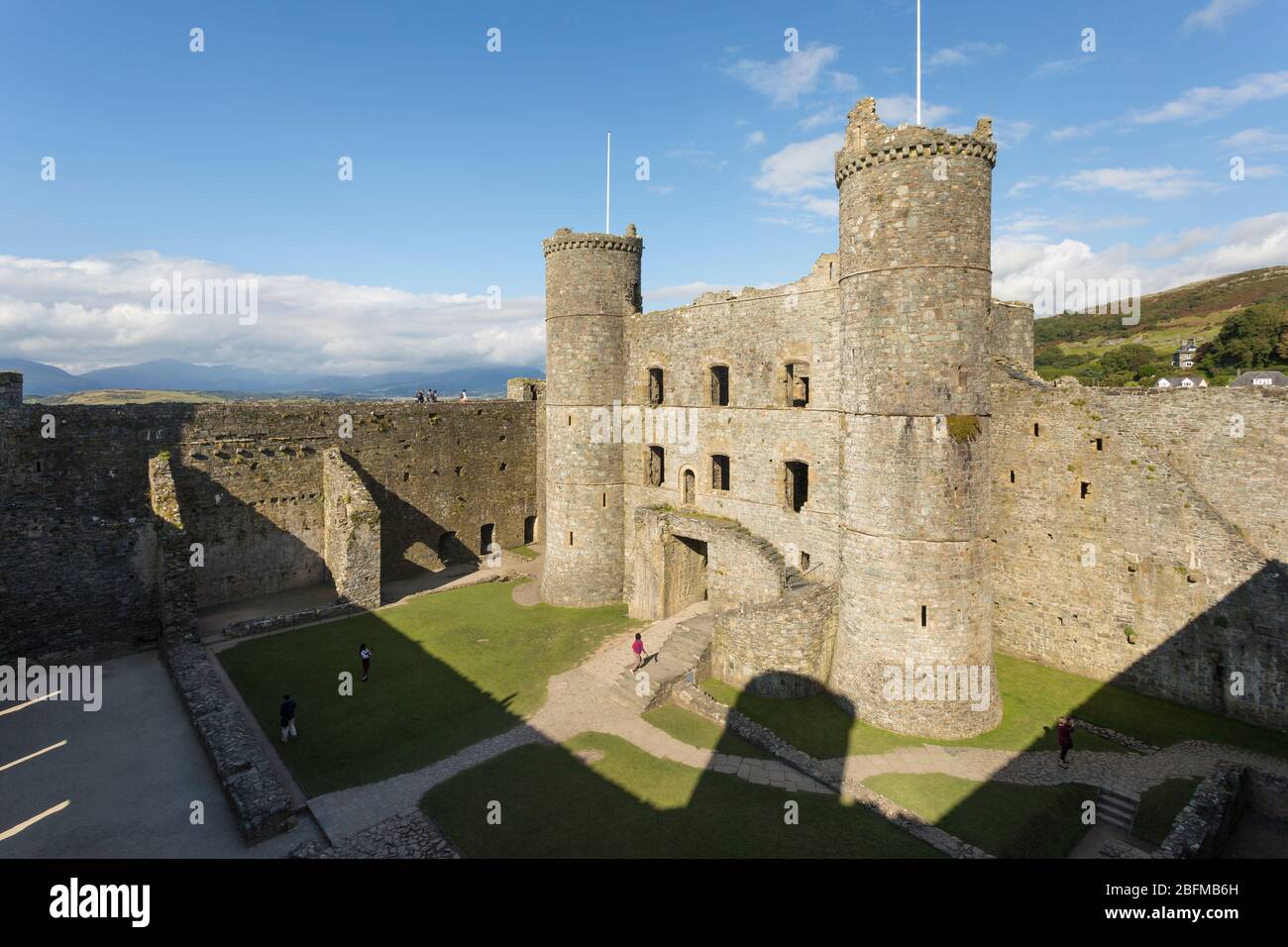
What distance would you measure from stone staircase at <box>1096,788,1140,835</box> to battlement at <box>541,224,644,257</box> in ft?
61.0

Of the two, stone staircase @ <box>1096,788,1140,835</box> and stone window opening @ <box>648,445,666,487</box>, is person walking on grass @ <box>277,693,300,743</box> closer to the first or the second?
stone window opening @ <box>648,445,666,487</box>

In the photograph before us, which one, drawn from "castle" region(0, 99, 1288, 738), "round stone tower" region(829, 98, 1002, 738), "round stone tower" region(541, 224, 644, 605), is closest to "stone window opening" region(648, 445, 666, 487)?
"castle" region(0, 99, 1288, 738)

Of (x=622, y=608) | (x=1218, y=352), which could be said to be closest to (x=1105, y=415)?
(x=622, y=608)

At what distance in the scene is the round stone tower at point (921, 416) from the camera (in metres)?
14.2

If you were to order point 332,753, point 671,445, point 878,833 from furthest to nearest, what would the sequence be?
point 671,445, point 332,753, point 878,833

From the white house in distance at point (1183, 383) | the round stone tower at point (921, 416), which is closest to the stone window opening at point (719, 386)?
the round stone tower at point (921, 416)

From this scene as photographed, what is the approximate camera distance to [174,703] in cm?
1555

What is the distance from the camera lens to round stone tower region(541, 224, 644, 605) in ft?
72.8

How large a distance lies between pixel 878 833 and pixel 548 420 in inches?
622

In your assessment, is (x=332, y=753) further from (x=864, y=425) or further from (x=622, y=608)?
(x=864, y=425)

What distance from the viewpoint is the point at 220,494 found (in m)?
21.3

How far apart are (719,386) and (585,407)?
4.46m

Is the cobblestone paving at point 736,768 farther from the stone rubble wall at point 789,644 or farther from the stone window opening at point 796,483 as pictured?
the stone window opening at point 796,483

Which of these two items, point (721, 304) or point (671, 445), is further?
point (671, 445)
